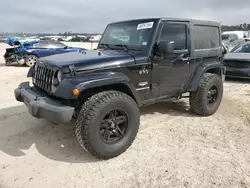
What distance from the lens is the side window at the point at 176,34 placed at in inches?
154

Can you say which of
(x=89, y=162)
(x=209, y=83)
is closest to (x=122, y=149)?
(x=89, y=162)

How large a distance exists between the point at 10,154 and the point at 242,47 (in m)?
9.26

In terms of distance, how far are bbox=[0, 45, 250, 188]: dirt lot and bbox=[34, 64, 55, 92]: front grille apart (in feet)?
2.80

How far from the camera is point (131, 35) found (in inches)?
158

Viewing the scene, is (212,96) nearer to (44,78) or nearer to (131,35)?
(131,35)

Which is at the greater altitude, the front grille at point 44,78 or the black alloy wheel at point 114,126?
A: the front grille at point 44,78

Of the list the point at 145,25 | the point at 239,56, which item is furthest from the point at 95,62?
the point at 239,56

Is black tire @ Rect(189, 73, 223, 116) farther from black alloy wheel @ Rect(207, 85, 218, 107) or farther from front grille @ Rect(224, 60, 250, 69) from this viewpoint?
front grille @ Rect(224, 60, 250, 69)

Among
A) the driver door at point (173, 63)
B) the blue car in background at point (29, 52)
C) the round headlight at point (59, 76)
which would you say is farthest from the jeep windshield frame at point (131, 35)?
the blue car in background at point (29, 52)

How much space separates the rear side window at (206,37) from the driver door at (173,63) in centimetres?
26

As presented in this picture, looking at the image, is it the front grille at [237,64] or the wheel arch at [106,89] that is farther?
the front grille at [237,64]

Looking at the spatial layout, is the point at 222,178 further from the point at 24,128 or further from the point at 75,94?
the point at 24,128

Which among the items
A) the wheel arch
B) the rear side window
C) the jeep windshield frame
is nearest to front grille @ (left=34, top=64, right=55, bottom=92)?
the wheel arch

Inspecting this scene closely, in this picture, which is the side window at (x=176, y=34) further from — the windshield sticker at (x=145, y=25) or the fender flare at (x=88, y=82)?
the fender flare at (x=88, y=82)
